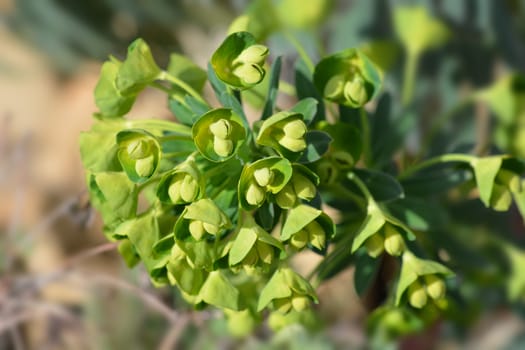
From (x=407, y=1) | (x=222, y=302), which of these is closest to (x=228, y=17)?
(x=407, y=1)

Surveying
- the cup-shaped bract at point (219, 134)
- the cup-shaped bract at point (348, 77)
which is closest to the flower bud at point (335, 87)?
the cup-shaped bract at point (348, 77)

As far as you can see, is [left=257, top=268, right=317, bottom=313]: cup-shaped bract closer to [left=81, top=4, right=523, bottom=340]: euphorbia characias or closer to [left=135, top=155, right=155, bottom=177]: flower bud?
[left=81, top=4, right=523, bottom=340]: euphorbia characias

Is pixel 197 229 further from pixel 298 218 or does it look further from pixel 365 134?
pixel 365 134

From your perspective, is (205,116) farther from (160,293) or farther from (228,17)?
(228,17)

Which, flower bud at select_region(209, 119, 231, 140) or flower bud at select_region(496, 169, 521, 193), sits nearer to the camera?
flower bud at select_region(209, 119, 231, 140)

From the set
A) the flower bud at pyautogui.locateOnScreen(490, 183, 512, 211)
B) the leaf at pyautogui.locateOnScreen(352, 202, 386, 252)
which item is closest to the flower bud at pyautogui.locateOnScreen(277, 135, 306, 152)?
the leaf at pyautogui.locateOnScreen(352, 202, 386, 252)

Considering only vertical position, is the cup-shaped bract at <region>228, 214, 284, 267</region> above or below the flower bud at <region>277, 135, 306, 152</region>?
below

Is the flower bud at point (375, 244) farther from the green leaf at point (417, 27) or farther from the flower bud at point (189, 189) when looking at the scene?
the green leaf at point (417, 27)
